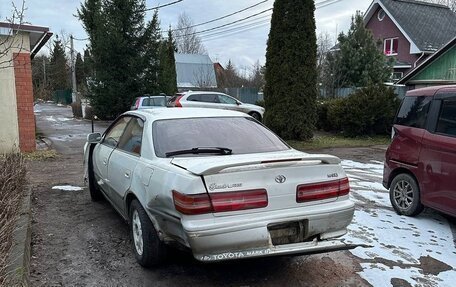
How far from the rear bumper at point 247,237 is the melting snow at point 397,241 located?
33.3 inches

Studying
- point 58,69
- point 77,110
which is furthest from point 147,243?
point 58,69

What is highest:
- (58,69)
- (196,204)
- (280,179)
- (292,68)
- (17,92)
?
(58,69)

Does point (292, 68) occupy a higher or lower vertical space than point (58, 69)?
lower

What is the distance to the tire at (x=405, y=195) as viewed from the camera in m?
5.70

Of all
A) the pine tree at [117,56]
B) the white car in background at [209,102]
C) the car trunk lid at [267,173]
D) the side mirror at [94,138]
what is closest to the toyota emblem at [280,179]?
the car trunk lid at [267,173]

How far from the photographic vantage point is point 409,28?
29266 mm

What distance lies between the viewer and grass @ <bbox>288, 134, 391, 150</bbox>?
13.6m

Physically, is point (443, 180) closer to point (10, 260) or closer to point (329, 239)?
point (329, 239)

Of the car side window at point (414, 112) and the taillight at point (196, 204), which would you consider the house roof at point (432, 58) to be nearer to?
the car side window at point (414, 112)

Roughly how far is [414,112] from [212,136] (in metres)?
3.24

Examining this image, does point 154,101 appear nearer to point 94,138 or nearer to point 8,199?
point 94,138

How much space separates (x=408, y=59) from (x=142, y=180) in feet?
97.5

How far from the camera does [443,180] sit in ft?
16.9

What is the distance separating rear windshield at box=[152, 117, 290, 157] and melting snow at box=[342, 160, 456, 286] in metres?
1.50
